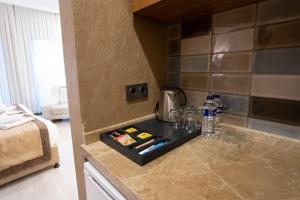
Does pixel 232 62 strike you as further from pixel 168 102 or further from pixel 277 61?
pixel 168 102

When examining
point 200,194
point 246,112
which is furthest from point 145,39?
point 200,194

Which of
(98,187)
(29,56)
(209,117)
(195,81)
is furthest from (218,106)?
(29,56)

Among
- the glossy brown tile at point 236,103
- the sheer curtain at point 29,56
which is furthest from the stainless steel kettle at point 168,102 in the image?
the sheer curtain at point 29,56

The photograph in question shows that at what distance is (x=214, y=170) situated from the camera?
20.9 inches

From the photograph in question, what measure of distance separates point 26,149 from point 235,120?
6.17 feet

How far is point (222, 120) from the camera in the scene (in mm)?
871

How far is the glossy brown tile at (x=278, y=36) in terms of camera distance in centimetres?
61

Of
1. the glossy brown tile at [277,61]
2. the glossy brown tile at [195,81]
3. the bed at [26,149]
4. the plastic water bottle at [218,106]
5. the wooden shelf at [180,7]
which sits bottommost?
the bed at [26,149]

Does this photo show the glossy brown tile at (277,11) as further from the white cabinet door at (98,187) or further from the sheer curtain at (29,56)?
the sheer curtain at (29,56)

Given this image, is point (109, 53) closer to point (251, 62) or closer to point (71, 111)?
point (71, 111)

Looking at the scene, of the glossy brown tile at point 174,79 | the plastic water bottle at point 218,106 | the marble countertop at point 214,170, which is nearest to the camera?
the marble countertop at point 214,170

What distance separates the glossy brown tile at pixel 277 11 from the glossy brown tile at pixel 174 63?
1.43 ft

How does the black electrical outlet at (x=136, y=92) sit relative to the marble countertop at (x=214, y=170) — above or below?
above

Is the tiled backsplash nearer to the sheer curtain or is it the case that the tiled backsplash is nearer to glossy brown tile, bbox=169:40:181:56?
glossy brown tile, bbox=169:40:181:56
